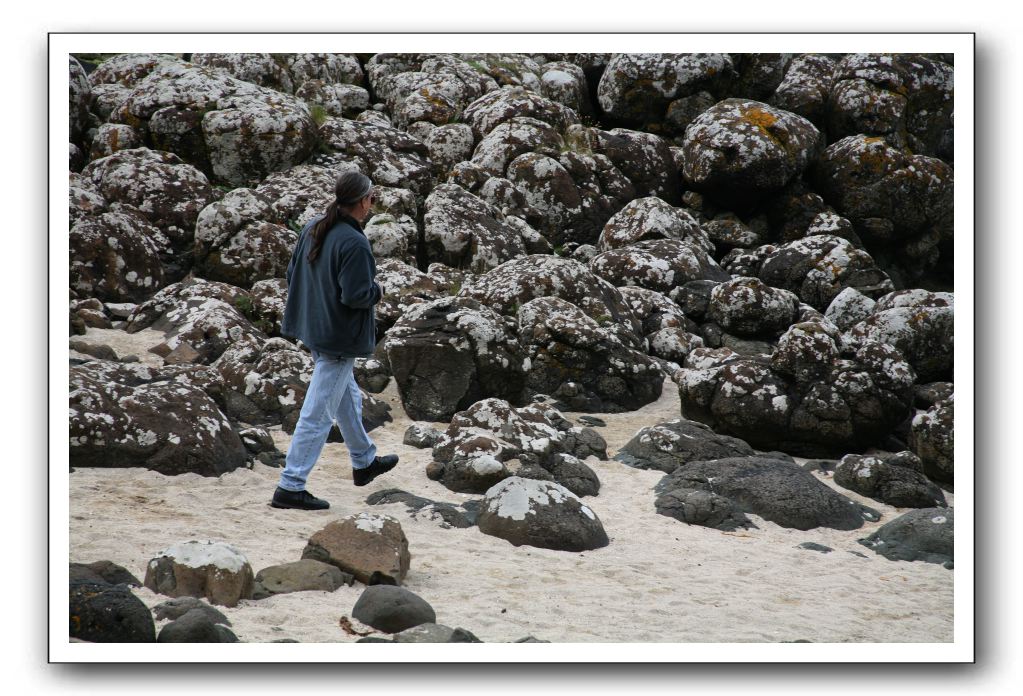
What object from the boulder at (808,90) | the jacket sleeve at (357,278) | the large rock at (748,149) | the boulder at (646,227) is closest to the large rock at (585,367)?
the jacket sleeve at (357,278)

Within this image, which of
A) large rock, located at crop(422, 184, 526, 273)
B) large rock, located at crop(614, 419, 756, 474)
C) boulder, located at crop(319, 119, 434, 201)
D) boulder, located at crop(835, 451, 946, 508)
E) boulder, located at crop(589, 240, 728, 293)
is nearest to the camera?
boulder, located at crop(835, 451, 946, 508)

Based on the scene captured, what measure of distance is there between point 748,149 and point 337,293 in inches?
552

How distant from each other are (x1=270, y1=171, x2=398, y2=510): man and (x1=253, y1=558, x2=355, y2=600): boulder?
121cm

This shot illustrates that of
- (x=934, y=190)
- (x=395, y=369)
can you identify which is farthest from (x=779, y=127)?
(x=395, y=369)

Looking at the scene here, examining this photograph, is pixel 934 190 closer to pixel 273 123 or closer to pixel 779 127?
pixel 779 127

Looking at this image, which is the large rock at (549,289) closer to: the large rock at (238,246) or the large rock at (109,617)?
the large rock at (238,246)

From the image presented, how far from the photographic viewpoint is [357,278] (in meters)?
5.50

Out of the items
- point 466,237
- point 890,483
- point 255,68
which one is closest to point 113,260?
point 466,237

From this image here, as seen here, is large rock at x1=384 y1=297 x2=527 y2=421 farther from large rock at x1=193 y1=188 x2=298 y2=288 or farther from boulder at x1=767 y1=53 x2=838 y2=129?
boulder at x1=767 y1=53 x2=838 y2=129

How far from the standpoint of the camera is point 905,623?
4770 mm

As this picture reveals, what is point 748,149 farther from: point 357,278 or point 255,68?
point 357,278

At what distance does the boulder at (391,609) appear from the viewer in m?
4.14

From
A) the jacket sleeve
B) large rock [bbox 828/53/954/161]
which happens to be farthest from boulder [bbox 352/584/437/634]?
large rock [bbox 828/53/954/161]

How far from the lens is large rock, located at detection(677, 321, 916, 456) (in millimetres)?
8750
